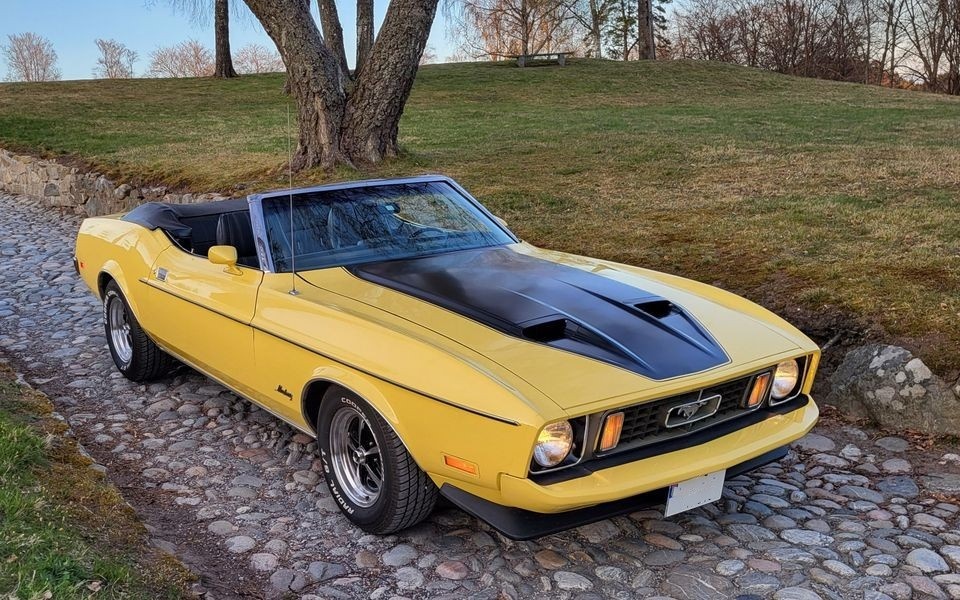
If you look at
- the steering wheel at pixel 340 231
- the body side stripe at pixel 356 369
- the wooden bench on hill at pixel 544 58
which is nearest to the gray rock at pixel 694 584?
the body side stripe at pixel 356 369

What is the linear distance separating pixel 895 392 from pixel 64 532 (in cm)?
389

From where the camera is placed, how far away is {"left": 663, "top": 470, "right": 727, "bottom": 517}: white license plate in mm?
2848

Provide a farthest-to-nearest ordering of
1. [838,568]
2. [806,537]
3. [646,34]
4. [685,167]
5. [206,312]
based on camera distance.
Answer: [646,34]
[685,167]
[206,312]
[806,537]
[838,568]

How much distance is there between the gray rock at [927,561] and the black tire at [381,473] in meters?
1.78

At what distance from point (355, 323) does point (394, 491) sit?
2.16 feet

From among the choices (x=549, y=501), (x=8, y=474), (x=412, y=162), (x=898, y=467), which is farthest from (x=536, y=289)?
(x=412, y=162)

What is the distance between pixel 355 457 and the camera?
133 inches

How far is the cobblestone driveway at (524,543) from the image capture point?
2.96 metres

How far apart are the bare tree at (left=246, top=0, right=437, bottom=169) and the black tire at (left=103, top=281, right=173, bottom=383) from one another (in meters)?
5.46

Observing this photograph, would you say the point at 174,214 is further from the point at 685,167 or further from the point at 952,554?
the point at 685,167

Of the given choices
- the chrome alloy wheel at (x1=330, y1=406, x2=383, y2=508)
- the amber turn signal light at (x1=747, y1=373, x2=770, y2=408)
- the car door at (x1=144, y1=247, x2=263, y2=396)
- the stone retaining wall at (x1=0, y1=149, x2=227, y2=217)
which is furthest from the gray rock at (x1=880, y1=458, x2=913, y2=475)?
the stone retaining wall at (x1=0, y1=149, x2=227, y2=217)

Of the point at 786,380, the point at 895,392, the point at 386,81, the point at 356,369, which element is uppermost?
the point at 386,81

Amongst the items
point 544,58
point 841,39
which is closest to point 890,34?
point 841,39

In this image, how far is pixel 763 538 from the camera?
3.26m
